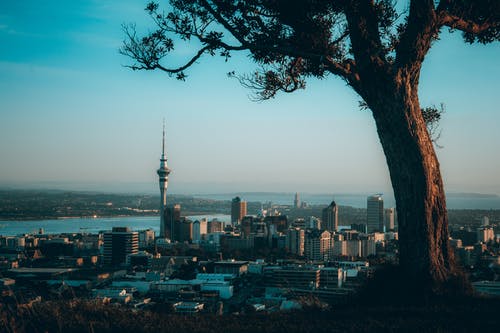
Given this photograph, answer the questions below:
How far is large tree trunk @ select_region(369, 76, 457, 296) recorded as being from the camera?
13.4 feet

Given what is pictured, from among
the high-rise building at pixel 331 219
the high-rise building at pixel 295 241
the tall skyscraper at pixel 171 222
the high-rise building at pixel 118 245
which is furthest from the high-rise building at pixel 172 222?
the high-rise building at pixel 295 241

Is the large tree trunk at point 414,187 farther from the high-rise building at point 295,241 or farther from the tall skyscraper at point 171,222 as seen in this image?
Result: the tall skyscraper at point 171,222

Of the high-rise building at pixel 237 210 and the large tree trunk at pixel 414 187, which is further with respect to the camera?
the high-rise building at pixel 237 210

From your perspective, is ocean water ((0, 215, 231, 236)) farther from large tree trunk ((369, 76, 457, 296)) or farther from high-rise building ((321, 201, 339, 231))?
large tree trunk ((369, 76, 457, 296))

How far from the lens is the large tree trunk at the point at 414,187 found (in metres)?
4.07

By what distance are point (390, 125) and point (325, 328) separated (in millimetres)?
1606

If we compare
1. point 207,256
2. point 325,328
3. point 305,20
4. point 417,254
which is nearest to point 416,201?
point 417,254

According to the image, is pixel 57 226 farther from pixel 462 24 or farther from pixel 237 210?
pixel 462 24

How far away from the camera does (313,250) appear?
39562mm

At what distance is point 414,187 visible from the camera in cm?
416

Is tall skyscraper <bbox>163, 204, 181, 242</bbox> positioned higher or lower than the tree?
lower

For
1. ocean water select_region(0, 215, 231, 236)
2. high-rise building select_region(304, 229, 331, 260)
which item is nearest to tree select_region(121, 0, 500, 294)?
high-rise building select_region(304, 229, 331, 260)

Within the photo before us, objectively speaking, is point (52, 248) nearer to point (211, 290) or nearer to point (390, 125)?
point (211, 290)

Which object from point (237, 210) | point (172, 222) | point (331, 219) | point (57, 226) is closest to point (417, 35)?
point (331, 219)
